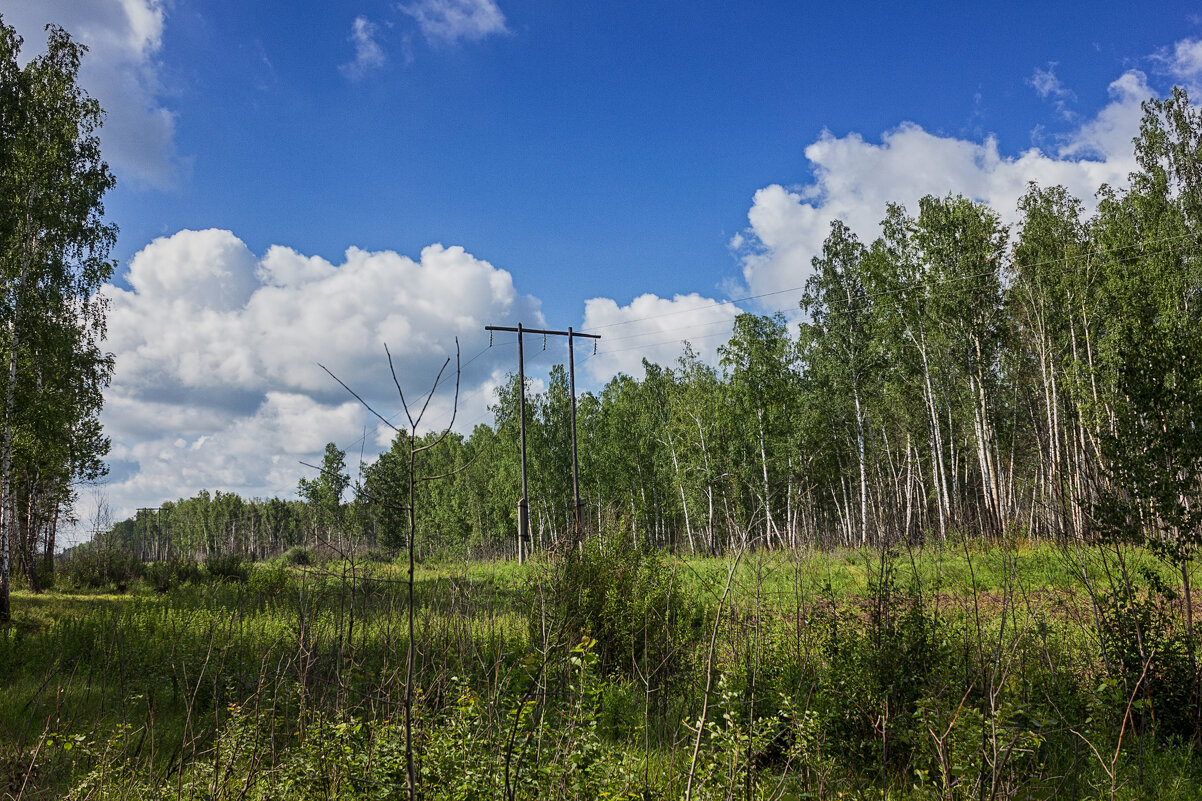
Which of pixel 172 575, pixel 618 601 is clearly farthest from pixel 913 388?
pixel 172 575

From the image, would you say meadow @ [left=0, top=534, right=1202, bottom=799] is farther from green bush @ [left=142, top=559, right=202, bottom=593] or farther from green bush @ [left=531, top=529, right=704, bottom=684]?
green bush @ [left=142, top=559, right=202, bottom=593]

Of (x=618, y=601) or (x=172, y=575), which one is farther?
(x=172, y=575)

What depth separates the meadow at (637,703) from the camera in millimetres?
3236

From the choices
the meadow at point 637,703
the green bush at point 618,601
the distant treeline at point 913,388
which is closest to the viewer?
the meadow at point 637,703

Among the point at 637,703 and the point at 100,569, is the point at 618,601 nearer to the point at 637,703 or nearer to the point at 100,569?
the point at 637,703

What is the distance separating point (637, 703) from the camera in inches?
267

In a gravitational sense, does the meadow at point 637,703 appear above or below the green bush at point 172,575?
above

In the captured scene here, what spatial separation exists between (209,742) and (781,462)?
23185mm

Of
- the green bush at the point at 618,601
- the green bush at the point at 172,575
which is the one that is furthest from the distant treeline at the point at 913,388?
the green bush at the point at 172,575

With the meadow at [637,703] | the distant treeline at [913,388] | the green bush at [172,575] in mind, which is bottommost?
the green bush at [172,575]

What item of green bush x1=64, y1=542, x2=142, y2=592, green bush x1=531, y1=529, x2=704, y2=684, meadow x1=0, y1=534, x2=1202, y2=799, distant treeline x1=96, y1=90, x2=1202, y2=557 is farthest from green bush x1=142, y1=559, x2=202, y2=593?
green bush x1=531, y1=529, x2=704, y2=684

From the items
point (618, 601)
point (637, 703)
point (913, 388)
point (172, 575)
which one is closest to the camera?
point (637, 703)

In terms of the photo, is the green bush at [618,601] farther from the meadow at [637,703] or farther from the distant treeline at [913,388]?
the distant treeline at [913,388]

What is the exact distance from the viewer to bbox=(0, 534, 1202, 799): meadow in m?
3.24
